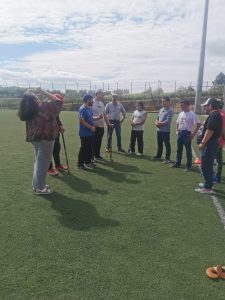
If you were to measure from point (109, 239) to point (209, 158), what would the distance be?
121 inches

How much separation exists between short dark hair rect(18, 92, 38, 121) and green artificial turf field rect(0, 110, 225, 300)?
5.11ft

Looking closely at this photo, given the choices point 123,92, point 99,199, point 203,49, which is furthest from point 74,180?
point 123,92

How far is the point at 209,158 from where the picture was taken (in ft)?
23.2

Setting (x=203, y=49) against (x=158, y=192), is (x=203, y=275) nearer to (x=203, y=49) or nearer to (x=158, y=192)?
(x=158, y=192)

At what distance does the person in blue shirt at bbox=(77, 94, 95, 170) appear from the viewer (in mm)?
8875

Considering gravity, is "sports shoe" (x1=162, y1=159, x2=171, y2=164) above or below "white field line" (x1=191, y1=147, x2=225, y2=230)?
below

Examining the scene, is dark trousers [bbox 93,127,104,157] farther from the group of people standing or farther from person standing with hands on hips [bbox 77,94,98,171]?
person standing with hands on hips [bbox 77,94,98,171]

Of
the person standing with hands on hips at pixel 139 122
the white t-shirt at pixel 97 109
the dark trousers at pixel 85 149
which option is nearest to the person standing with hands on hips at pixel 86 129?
the dark trousers at pixel 85 149

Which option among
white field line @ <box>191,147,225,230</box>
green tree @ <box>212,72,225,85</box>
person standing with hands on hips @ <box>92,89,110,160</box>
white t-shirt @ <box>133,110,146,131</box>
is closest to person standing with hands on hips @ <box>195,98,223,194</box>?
white field line @ <box>191,147,225,230</box>

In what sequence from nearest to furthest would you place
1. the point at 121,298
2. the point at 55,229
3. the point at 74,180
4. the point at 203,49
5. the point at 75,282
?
1. the point at 121,298
2. the point at 75,282
3. the point at 55,229
4. the point at 74,180
5. the point at 203,49

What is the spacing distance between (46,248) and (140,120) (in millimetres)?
7250

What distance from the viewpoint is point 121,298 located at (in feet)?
11.8

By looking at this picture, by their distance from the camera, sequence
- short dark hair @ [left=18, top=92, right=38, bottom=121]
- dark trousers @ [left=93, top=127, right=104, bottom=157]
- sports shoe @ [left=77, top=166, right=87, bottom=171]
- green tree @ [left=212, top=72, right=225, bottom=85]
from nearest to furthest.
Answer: short dark hair @ [left=18, top=92, right=38, bottom=121] < sports shoe @ [left=77, top=166, right=87, bottom=171] < dark trousers @ [left=93, top=127, right=104, bottom=157] < green tree @ [left=212, top=72, right=225, bottom=85]

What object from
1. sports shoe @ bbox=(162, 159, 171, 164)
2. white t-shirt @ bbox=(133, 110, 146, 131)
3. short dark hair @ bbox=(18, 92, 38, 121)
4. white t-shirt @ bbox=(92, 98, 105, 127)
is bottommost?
sports shoe @ bbox=(162, 159, 171, 164)
